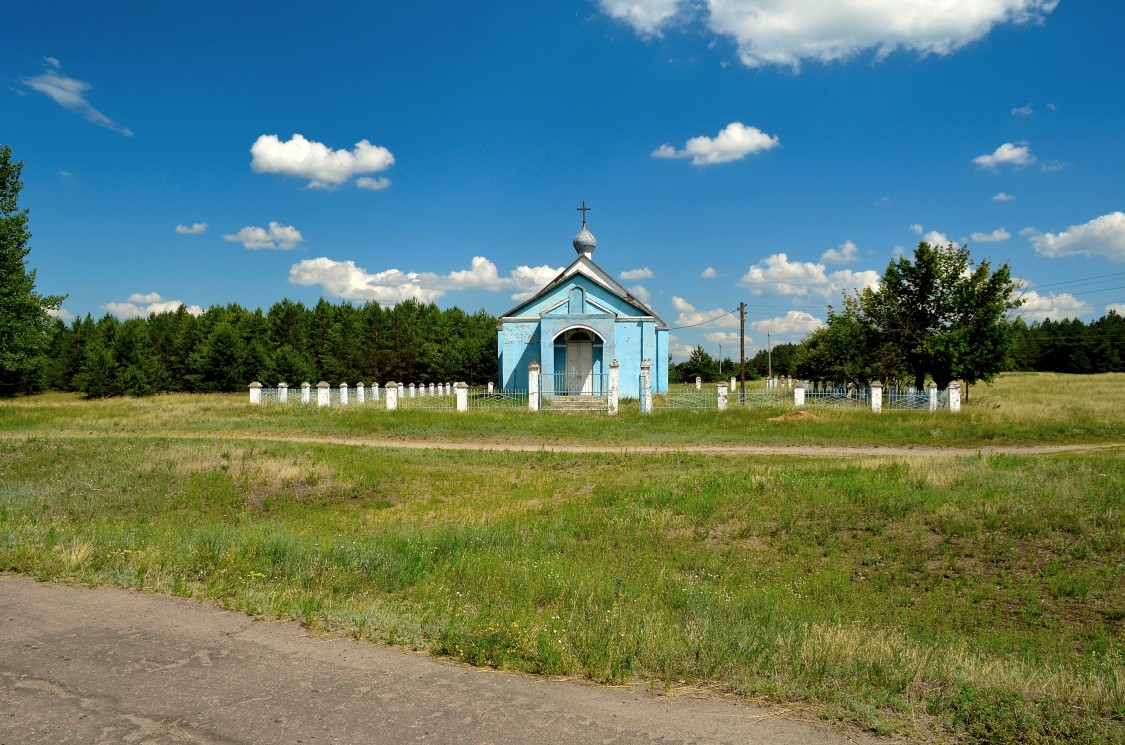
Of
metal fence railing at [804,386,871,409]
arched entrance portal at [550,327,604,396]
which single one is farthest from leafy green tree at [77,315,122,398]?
metal fence railing at [804,386,871,409]

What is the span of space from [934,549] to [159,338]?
2654 inches

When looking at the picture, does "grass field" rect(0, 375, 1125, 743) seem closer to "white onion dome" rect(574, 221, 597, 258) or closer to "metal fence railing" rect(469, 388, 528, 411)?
"metal fence railing" rect(469, 388, 528, 411)

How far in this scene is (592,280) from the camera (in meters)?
34.5

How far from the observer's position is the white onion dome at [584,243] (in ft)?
125

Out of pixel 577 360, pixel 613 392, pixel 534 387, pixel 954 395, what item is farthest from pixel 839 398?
pixel 577 360

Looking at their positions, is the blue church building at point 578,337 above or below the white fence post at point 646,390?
above

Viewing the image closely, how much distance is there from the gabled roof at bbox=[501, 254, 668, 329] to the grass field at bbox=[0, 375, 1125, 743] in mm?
18863

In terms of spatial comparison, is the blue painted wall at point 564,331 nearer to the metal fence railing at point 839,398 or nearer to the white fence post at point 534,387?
the white fence post at point 534,387

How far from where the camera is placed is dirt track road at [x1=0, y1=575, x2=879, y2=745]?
11.9ft

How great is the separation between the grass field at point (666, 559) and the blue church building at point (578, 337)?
15379mm

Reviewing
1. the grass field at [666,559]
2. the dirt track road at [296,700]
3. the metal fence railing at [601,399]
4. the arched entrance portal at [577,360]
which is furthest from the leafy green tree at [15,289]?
the dirt track road at [296,700]

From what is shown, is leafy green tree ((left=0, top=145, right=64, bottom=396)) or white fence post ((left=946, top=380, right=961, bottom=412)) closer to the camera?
white fence post ((left=946, top=380, right=961, bottom=412))

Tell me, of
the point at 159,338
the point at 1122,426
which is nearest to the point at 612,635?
the point at 1122,426

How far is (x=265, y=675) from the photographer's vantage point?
4.30 m
